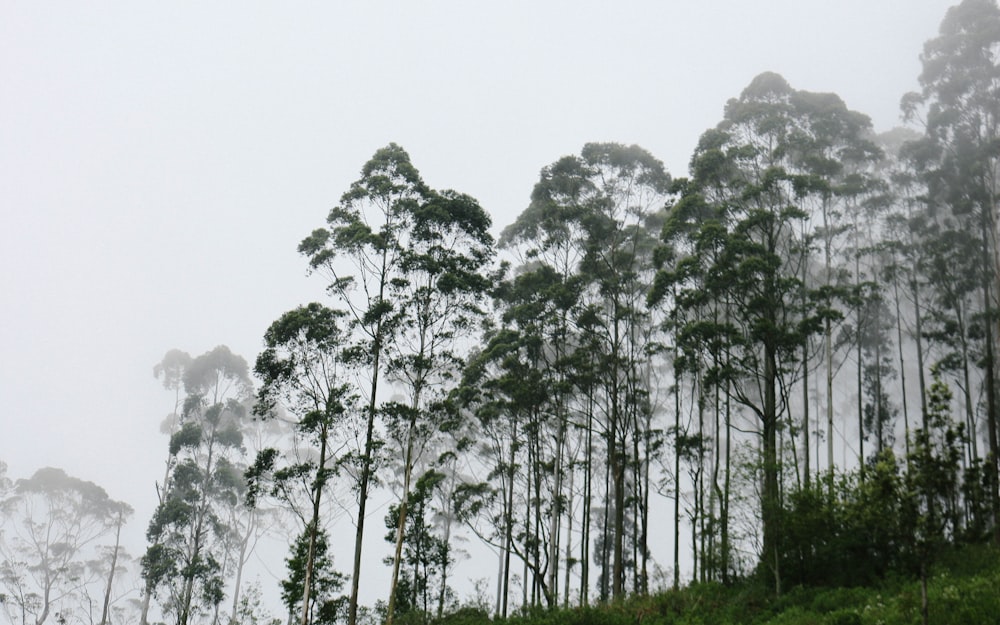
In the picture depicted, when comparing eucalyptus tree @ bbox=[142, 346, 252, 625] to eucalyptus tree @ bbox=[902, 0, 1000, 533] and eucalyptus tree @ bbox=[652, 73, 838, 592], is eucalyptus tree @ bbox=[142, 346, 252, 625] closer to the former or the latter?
eucalyptus tree @ bbox=[652, 73, 838, 592]

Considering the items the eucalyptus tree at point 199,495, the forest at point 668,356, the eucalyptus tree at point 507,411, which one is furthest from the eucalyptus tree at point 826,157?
the eucalyptus tree at point 199,495

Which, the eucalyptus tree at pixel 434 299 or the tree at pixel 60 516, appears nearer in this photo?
the eucalyptus tree at pixel 434 299

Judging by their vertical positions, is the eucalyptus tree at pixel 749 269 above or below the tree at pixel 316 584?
above

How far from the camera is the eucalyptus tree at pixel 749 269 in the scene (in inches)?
803

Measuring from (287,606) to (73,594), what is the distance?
121 feet

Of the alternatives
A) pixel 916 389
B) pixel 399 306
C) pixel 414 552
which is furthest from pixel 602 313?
pixel 916 389

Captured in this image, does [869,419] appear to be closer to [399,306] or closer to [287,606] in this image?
[399,306]

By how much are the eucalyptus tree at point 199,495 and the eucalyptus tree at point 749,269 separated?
2154 cm

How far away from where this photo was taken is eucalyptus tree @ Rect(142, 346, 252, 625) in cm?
3189

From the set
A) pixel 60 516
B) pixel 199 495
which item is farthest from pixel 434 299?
pixel 60 516

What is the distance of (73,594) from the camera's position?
165ft

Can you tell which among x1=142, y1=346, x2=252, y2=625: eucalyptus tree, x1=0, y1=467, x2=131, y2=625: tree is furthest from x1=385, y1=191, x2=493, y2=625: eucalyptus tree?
x1=0, y1=467, x2=131, y2=625: tree

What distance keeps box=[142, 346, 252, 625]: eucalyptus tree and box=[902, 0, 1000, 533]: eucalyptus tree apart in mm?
34065

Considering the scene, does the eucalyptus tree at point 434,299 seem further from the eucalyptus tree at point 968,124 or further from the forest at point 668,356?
the eucalyptus tree at point 968,124
